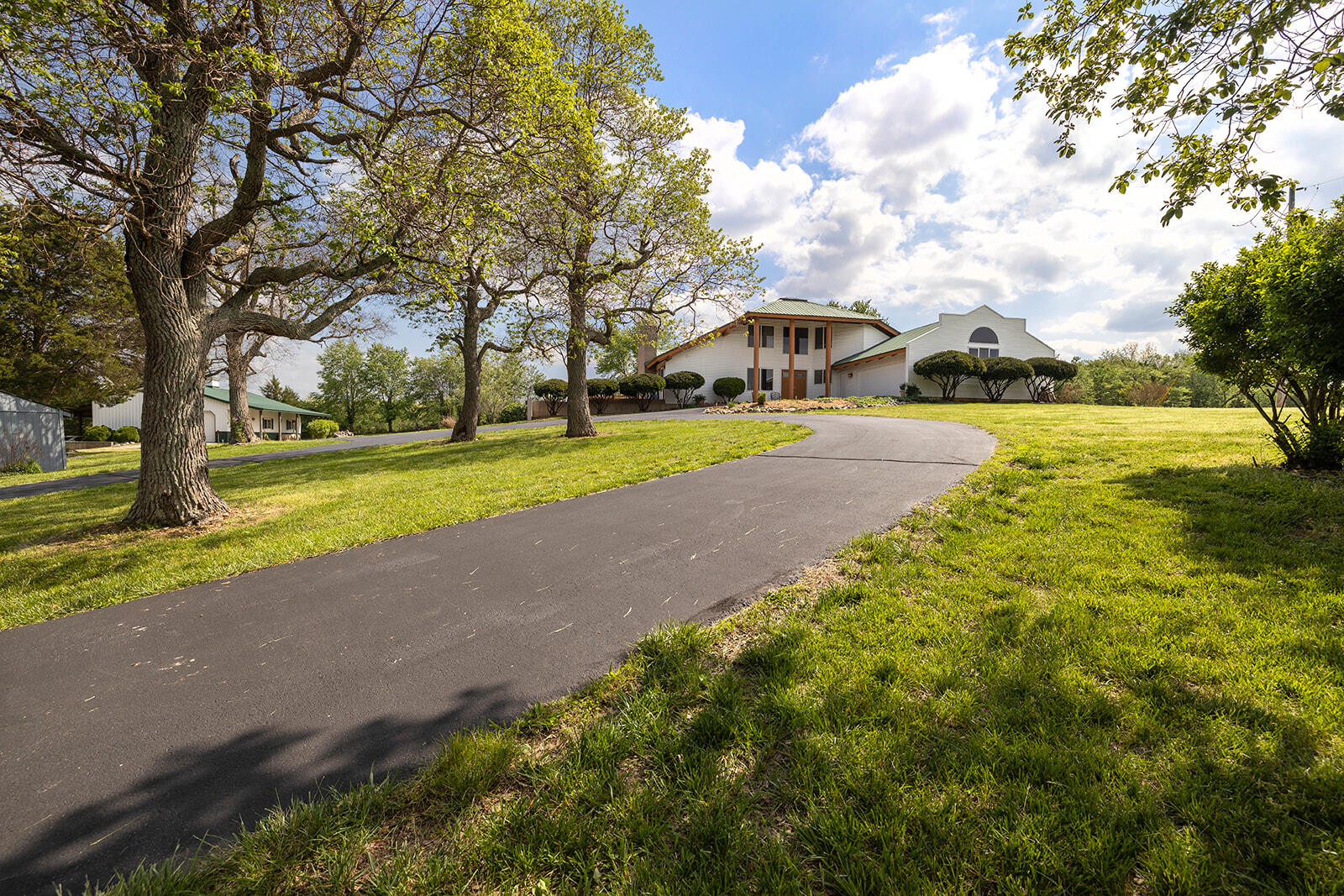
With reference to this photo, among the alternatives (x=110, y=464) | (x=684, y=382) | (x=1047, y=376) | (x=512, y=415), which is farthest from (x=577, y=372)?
(x=1047, y=376)

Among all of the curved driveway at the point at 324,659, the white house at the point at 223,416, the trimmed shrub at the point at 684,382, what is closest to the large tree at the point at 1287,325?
the curved driveway at the point at 324,659

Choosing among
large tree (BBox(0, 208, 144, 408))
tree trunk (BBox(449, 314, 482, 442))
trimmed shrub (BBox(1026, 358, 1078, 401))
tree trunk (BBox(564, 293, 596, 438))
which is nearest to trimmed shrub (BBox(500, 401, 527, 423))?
tree trunk (BBox(449, 314, 482, 442))

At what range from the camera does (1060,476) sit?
6.80m

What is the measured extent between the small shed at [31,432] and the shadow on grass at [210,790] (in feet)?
67.0

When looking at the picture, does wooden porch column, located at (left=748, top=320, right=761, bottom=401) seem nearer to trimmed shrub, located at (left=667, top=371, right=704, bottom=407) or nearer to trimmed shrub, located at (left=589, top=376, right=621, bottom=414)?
trimmed shrub, located at (left=667, top=371, right=704, bottom=407)

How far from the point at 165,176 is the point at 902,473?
11157mm

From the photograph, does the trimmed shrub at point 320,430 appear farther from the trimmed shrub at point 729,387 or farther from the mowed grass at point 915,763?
the mowed grass at point 915,763

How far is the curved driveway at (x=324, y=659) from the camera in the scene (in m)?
2.16

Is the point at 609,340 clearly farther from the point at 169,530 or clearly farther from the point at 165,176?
the point at 169,530

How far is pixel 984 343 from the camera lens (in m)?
31.4

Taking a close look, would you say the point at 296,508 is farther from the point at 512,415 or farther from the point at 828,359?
the point at 828,359

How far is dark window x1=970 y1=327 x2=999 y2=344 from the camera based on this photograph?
3122cm

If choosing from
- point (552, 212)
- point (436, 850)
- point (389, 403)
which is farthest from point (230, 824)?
point (389, 403)

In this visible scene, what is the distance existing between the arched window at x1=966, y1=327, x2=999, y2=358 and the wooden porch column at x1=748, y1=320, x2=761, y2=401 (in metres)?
13.1
